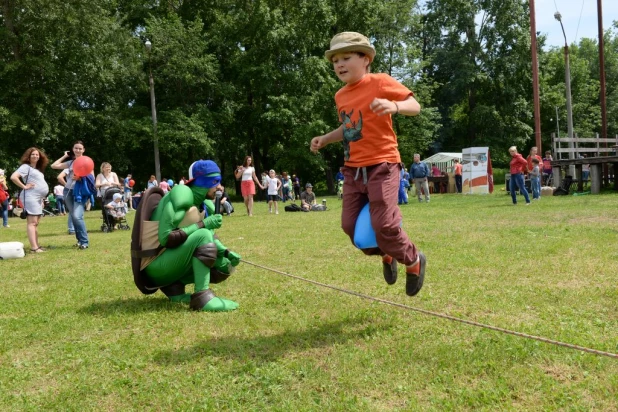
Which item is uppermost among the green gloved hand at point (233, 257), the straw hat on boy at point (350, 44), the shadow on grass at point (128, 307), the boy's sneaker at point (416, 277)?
the straw hat on boy at point (350, 44)

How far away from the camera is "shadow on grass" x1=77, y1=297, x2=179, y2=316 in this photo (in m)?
5.34

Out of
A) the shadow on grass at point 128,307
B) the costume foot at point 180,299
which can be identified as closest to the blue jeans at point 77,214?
the shadow on grass at point 128,307

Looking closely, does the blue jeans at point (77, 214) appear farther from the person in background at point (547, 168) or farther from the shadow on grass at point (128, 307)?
the person in background at point (547, 168)

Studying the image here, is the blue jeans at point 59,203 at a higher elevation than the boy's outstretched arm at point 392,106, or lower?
lower

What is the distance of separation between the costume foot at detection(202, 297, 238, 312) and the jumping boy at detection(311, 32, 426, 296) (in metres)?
1.49

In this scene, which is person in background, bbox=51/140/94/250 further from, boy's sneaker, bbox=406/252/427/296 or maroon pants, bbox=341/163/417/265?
boy's sneaker, bbox=406/252/427/296

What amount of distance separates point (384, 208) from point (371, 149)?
1.62ft

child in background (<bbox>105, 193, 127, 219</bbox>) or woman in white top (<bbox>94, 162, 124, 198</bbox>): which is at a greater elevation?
woman in white top (<bbox>94, 162, 124, 198</bbox>)

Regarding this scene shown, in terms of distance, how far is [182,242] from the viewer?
17.0 feet

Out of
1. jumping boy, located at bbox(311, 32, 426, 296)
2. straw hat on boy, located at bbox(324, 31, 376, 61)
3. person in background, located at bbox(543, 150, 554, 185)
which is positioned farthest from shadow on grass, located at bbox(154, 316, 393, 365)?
person in background, located at bbox(543, 150, 554, 185)

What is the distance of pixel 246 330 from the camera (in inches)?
178

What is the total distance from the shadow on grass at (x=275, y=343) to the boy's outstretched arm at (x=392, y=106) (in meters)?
1.69

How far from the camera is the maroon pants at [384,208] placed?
13.4 ft

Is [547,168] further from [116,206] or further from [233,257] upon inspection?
[233,257]
